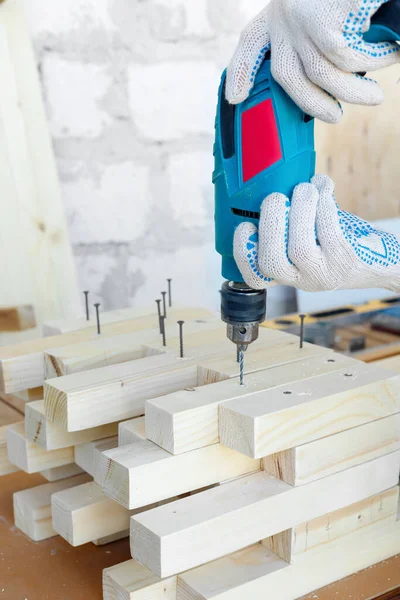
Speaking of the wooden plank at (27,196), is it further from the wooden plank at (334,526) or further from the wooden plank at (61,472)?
the wooden plank at (334,526)

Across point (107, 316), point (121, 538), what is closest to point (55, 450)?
point (121, 538)

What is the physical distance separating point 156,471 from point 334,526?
293 mm

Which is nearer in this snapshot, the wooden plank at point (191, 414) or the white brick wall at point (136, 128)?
the wooden plank at point (191, 414)

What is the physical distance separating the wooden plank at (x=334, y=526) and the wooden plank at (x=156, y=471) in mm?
118

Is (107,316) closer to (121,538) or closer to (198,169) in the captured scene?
(121,538)

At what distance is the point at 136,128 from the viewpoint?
2164mm

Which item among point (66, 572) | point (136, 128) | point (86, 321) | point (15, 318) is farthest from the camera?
point (136, 128)

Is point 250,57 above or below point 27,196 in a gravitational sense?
above

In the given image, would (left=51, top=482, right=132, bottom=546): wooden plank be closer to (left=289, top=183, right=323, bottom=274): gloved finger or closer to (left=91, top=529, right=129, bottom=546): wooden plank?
(left=91, top=529, right=129, bottom=546): wooden plank

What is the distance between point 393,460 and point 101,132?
1478mm

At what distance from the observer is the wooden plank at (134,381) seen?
931 mm

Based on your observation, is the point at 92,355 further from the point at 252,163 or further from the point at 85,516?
the point at 252,163

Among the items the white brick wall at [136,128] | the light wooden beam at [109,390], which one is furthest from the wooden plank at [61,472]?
the white brick wall at [136,128]

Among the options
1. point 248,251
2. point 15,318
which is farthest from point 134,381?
point 15,318
